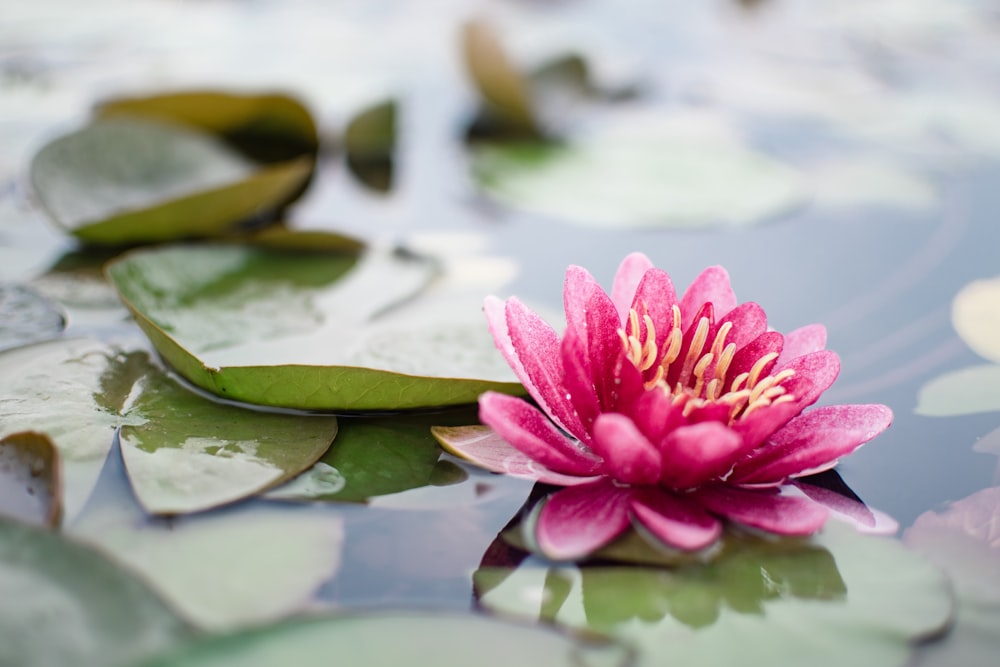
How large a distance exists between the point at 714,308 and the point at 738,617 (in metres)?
0.40

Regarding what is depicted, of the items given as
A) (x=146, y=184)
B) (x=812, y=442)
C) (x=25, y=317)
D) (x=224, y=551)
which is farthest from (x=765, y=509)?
(x=146, y=184)

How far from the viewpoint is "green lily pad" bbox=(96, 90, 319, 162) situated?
1900 mm

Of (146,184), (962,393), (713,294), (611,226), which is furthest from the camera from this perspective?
(611,226)

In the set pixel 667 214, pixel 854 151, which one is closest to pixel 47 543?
pixel 667 214

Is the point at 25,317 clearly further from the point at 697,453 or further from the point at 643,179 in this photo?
the point at 643,179

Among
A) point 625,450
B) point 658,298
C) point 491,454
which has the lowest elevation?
point 491,454

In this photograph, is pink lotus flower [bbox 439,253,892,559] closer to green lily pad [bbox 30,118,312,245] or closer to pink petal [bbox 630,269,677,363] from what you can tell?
pink petal [bbox 630,269,677,363]

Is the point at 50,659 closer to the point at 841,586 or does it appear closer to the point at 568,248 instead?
the point at 841,586

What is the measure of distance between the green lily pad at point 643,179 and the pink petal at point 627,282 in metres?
0.72

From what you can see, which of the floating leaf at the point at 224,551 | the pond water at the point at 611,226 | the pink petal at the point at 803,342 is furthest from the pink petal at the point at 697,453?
the floating leaf at the point at 224,551

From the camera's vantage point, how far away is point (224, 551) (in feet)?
2.85

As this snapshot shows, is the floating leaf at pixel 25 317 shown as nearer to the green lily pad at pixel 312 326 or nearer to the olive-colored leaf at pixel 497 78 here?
the green lily pad at pixel 312 326

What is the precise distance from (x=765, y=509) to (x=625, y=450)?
0.60 ft

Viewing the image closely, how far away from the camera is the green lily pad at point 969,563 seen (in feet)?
2.61
